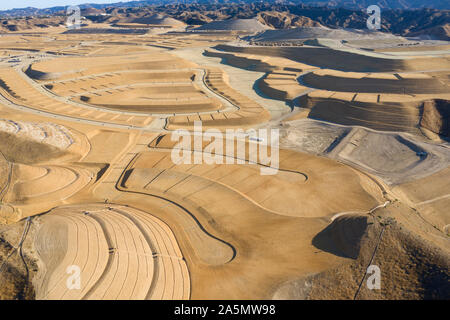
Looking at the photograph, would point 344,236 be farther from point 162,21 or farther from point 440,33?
point 162,21

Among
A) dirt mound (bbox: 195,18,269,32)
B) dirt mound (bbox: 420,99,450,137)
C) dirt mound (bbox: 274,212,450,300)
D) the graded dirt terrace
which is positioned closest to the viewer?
dirt mound (bbox: 274,212,450,300)

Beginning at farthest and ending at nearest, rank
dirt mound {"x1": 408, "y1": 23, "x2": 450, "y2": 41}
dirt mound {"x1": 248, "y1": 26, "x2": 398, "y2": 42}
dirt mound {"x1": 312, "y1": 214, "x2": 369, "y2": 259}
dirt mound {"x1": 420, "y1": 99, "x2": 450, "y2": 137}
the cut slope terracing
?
dirt mound {"x1": 408, "y1": 23, "x2": 450, "y2": 41}
dirt mound {"x1": 248, "y1": 26, "x2": 398, "y2": 42}
dirt mound {"x1": 420, "y1": 99, "x2": 450, "y2": 137}
dirt mound {"x1": 312, "y1": 214, "x2": 369, "y2": 259}
the cut slope terracing

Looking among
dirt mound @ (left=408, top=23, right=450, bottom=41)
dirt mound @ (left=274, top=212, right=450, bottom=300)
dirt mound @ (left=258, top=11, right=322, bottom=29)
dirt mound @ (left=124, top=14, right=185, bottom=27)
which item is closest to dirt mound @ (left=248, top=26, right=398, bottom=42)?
dirt mound @ (left=408, top=23, right=450, bottom=41)

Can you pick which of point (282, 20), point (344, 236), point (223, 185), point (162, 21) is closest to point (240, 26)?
point (282, 20)

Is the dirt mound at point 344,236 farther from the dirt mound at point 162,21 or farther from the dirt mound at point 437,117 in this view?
the dirt mound at point 162,21

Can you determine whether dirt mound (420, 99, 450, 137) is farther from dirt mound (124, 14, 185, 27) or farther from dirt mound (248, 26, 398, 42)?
dirt mound (124, 14, 185, 27)

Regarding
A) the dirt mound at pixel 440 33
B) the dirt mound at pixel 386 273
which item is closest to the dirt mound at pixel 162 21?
the dirt mound at pixel 440 33

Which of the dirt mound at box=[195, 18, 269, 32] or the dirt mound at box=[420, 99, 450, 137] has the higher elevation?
the dirt mound at box=[195, 18, 269, 32]
